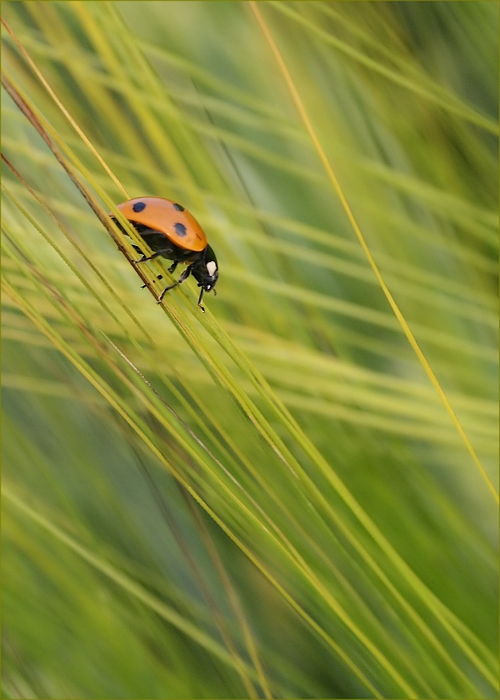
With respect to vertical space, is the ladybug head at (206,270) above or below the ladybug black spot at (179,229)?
above

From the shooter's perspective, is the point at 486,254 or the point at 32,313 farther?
the point at 486,254

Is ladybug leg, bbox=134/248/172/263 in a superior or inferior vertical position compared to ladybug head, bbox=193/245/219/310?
inferior

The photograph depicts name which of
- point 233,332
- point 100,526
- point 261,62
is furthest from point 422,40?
point 100,526

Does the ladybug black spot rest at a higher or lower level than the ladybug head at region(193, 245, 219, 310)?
lower

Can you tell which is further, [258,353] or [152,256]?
[258,353]

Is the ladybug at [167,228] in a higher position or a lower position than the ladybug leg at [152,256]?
higher

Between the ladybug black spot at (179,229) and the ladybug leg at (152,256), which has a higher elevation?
the ladybug black spot at (179,229)

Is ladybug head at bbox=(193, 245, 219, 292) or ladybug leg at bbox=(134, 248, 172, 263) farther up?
ladybug head at bbox=(193, 245, 219, 292)

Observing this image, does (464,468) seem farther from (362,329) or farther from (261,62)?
(261,62)
